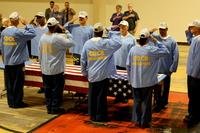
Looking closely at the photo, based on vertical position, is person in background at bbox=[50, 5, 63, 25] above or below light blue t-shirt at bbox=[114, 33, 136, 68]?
above

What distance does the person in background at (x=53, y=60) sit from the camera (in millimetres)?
7090

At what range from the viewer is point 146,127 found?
6660 millimetres

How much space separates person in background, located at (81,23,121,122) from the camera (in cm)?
671

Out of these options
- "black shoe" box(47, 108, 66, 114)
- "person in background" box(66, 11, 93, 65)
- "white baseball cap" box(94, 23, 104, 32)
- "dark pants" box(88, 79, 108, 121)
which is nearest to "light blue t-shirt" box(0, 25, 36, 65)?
"black shoe" box(47, 108, 66, 114)

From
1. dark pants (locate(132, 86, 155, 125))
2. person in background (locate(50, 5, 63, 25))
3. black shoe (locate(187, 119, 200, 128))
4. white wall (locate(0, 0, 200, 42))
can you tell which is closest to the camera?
dark pants (locate(132, 86, 155, 125))

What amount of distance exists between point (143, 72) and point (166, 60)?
109cm

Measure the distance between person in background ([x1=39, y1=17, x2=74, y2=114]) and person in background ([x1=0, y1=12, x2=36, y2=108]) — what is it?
50cm

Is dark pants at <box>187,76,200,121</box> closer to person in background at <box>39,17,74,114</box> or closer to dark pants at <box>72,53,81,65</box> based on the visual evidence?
person in background at <box>39,17,74,114</box>

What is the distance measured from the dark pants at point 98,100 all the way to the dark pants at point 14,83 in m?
1.53

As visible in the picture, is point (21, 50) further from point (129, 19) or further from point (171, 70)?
point (129, 19)

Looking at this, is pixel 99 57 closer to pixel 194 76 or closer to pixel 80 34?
pixel 194 76

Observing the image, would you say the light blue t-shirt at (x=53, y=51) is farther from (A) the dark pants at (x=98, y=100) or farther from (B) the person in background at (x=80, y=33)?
(B) the person in background at (x=80, y=33)

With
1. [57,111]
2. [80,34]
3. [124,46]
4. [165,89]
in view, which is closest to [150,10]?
[80,34]

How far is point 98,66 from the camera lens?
671cm
